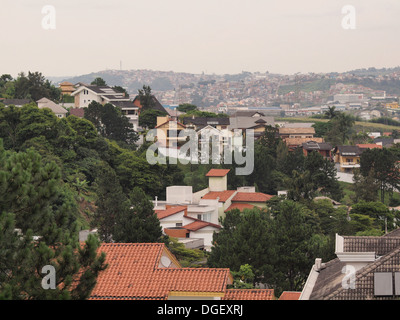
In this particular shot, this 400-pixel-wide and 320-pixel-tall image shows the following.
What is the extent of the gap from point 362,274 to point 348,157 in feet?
149

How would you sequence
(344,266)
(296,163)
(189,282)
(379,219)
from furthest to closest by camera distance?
1. (296,163)
2. (379,219)
3. (189,282)
4. (344,266)

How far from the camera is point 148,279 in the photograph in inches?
472

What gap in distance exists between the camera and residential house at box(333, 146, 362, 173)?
177 ft

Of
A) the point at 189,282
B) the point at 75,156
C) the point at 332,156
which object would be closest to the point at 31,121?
the point at 75,156

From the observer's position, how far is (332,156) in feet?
187

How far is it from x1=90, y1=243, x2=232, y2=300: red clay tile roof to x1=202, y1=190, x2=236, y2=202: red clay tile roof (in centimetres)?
2324

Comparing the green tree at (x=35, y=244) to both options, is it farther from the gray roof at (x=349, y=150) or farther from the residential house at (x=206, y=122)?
the gray roof at (x=349, y=150)

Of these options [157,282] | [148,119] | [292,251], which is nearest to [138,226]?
[292,251]

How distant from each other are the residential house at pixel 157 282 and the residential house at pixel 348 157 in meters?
42.7

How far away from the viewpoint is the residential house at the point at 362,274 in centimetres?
952

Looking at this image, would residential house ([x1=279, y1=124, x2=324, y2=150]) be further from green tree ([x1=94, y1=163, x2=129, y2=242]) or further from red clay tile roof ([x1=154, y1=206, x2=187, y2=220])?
green tree ([x1=94, y1=163, x2=129, y2=242])

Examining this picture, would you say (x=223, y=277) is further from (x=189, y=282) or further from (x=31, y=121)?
(x=31, y=121)

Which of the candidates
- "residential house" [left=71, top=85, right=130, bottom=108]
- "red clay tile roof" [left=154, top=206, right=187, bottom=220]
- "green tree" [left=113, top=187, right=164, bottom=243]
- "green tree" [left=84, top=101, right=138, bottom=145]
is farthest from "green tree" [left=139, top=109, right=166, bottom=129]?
"green tree" [left=113, top=187, right=164, bottom=243]

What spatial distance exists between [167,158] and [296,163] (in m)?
8.71
